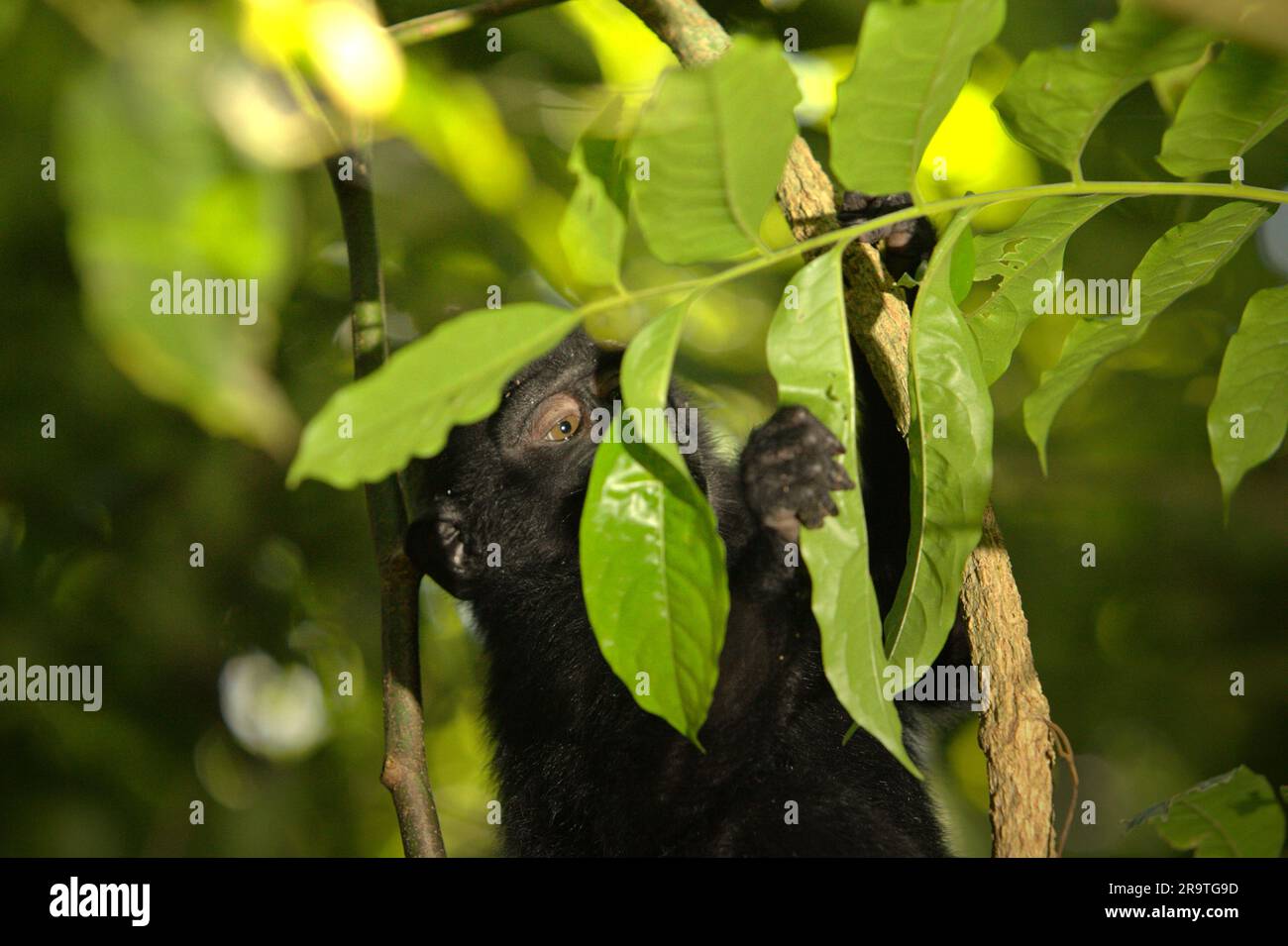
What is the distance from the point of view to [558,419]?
3910 mm

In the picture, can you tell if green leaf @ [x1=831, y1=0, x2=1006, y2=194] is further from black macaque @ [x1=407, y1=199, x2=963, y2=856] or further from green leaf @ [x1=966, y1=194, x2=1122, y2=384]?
black macaque @ [x1=407, y1=199, x2=963, y2=856]

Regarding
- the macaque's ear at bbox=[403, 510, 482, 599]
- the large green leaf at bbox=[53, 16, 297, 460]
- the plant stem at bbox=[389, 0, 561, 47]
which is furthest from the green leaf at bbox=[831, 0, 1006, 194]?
A: the macaque's ear at bbox=[403, 510, 482, 599]

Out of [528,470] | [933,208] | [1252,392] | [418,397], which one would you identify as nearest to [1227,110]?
[1252,392]

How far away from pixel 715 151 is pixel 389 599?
196 cm

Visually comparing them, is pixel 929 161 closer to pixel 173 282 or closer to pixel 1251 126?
pixel 1251 126

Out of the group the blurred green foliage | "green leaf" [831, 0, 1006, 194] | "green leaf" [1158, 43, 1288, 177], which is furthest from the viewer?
the blurred green foliage

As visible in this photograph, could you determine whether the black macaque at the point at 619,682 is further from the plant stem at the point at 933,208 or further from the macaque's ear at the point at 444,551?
the plant stem at the point at 933,208

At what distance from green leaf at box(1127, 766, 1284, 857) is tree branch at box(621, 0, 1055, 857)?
0.27 metres

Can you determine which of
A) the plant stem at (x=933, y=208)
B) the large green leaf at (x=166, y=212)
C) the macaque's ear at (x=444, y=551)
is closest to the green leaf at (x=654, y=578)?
the plant stem at (x=933, y=208)

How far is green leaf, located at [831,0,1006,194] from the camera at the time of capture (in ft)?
4.73

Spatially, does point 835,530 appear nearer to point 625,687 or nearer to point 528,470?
point 625,687

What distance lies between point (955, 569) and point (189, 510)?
3.55m

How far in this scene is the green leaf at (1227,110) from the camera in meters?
1.82

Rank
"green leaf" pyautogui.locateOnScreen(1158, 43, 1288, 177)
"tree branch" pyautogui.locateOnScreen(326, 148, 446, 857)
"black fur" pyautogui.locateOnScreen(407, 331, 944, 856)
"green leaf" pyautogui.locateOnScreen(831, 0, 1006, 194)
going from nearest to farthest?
1. "green leaf" pyautogui.locateOnScreen(831, 0, 1006, 194)
2. "green leaf" pyautogui.locateOnScreen(1158, 43, 1288, 177)
3. "tree branch" pyautogui.locateOnScreen(326, 148, 446, 857)
4. "black fur" pyautogui.locateOnScreen(407, 331, 944, 856)
